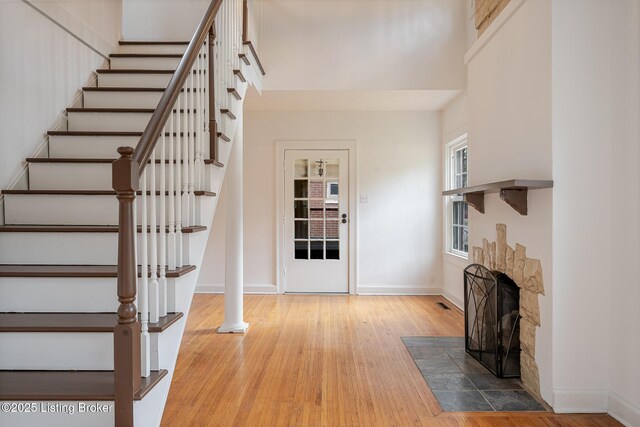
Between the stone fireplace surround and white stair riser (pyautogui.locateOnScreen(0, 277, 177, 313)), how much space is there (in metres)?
2.42

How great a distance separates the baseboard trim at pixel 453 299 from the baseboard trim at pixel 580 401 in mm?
2303

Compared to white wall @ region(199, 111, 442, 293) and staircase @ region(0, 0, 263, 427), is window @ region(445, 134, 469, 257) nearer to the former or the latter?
white wall @ region(199, 111, 442, 293)

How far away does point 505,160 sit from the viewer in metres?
2.90

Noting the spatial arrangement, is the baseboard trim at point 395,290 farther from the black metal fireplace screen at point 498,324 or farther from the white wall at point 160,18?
the white wall at point 160,18

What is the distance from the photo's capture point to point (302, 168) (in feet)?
18.2

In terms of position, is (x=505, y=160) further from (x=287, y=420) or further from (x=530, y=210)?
(x=287, y=420)

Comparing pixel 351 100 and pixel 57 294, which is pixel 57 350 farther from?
pixel 351 100

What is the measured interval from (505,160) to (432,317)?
209cm

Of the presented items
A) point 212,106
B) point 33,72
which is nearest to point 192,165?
point 212,106

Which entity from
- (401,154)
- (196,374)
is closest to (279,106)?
(401,154)

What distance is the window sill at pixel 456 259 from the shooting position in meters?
4.63

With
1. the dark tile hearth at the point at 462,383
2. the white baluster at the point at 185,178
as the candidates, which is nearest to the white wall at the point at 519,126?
the dark tile hearth at the point at 462,383

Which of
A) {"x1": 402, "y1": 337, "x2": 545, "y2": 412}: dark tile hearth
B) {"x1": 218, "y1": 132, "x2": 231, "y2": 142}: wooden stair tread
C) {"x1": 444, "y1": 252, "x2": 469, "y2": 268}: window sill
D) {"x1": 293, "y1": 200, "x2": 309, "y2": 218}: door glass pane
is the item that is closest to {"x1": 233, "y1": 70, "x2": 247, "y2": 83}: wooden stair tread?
{"x1": 218, "y1": 132, "x2": 231, "y2": 142}: wooden stair tread

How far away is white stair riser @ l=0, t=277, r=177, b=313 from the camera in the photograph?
188 cm
